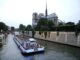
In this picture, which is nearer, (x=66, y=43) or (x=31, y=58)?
(x=31, y=58)

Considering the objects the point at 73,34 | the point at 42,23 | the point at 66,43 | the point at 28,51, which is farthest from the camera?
the point at 42,23

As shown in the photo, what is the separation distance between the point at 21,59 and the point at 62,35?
18.4 metres

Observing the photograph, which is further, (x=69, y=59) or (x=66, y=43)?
(x=66, y=43)

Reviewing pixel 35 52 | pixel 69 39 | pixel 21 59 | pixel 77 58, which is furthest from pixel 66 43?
pixel 21 59

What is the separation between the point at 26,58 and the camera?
21.3 metres

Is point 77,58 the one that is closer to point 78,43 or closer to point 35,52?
point 35,52

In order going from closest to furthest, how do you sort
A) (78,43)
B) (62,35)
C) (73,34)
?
(78,43) → (73,34) → (62,35)

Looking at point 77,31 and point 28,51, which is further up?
point 77,31

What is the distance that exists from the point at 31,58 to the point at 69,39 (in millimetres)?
13976

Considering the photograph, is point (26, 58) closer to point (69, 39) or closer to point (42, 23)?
point (69, 39)

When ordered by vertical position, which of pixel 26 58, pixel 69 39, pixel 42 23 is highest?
pixel 42 23

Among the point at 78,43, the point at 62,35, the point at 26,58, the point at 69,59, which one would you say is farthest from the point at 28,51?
the point at 62,35

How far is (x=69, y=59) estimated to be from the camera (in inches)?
779

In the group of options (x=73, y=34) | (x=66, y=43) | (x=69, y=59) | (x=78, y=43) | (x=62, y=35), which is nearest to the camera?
(x=69, y=59)
